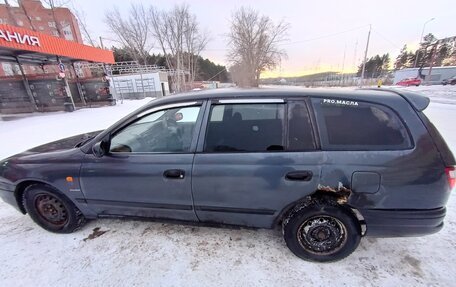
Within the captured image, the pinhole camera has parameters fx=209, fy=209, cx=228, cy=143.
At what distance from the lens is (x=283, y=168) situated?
72.5 inches

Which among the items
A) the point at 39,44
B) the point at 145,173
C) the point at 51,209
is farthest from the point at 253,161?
the point at 39,44

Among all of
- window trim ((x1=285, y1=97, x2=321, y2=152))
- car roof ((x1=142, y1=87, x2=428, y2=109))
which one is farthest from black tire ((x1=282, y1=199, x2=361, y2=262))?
car roof ((x1=142, y1=87, x2=428, y2=109))

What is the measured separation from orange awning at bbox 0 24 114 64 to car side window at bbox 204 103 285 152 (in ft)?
41.1

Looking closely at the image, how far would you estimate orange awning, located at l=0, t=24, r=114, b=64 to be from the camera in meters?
9.23

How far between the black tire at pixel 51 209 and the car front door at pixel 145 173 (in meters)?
0.34

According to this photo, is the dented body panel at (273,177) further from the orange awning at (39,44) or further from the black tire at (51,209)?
the orange awning at (39,44)

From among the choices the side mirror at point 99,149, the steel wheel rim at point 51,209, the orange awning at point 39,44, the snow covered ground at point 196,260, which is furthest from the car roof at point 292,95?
the orange awning at point 39,44

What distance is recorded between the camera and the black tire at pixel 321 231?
1911 mm

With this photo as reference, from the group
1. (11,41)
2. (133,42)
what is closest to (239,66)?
(133,42)

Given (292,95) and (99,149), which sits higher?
(292,95)

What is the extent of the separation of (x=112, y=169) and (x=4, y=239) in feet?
5.77

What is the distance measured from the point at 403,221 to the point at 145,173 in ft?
8.00

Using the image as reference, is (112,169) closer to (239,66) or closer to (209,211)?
(209,211)

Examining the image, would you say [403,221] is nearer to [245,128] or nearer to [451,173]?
[451,173]
